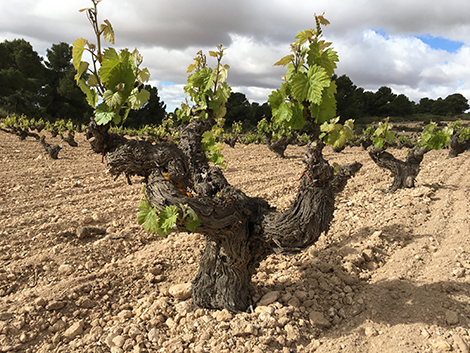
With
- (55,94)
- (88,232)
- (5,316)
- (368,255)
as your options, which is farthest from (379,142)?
(55,94)

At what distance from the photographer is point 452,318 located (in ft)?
10.9

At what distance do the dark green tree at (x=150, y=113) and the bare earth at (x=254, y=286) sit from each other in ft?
114

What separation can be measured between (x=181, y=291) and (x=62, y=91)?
37142mm

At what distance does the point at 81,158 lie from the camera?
12969 millimetres

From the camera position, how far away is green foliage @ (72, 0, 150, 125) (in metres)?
2.74

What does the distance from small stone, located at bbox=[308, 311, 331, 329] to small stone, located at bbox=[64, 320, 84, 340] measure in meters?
2.62

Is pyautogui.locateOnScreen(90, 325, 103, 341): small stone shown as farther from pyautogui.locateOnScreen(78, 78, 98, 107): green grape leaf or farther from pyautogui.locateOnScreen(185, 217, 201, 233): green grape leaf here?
pyautogui.locateOnScreen(78, 78, 98, 107): green grape leaf

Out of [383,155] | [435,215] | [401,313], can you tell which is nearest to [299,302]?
[401,313]

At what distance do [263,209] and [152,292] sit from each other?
193cm

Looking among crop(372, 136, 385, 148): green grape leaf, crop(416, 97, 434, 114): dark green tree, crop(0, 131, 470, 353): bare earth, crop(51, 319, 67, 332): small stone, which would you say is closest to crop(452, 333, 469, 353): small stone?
crop(0, 131, 470, 353): bare earth

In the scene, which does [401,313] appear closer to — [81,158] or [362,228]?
[362,228]

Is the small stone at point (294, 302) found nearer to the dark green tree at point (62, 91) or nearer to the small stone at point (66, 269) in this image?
the small stone at point (66, 269)

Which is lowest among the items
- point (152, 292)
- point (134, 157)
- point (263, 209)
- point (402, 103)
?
point (152, 292)

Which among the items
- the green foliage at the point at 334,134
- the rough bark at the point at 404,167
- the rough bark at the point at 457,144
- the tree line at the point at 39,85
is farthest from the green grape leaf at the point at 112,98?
the tree line at the point at 39,85
